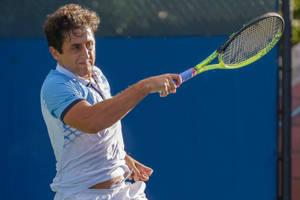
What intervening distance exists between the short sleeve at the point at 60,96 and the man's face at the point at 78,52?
0.44ft

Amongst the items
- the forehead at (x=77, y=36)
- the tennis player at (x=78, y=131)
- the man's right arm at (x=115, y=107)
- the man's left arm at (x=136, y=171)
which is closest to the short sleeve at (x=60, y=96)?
the tennis player at (x=78, y=131)

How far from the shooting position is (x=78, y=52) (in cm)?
266

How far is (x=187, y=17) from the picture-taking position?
4301 millimetres

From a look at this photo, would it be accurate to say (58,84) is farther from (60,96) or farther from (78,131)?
(78,131)

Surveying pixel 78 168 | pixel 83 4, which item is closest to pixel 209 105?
pixel 83 4

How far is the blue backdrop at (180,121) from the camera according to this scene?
167 inches

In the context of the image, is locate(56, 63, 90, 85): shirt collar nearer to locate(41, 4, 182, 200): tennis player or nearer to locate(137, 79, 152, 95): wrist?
locate(41, 4, 182, 200): tennis player

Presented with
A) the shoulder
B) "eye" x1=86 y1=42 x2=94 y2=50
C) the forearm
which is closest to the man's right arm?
the forearm

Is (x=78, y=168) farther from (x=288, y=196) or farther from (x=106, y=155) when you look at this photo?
(x=288, y=196)

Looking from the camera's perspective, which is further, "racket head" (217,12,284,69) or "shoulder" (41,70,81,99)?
"racket head" (217,12,284,69)

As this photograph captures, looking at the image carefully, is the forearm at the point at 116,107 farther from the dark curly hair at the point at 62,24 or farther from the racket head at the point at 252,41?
the racket head at the point at 252,41

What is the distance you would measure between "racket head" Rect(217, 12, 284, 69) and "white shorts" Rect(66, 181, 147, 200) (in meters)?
0.90

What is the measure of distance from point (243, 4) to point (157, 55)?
0.82 m

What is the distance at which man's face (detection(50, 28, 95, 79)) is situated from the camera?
266cm
